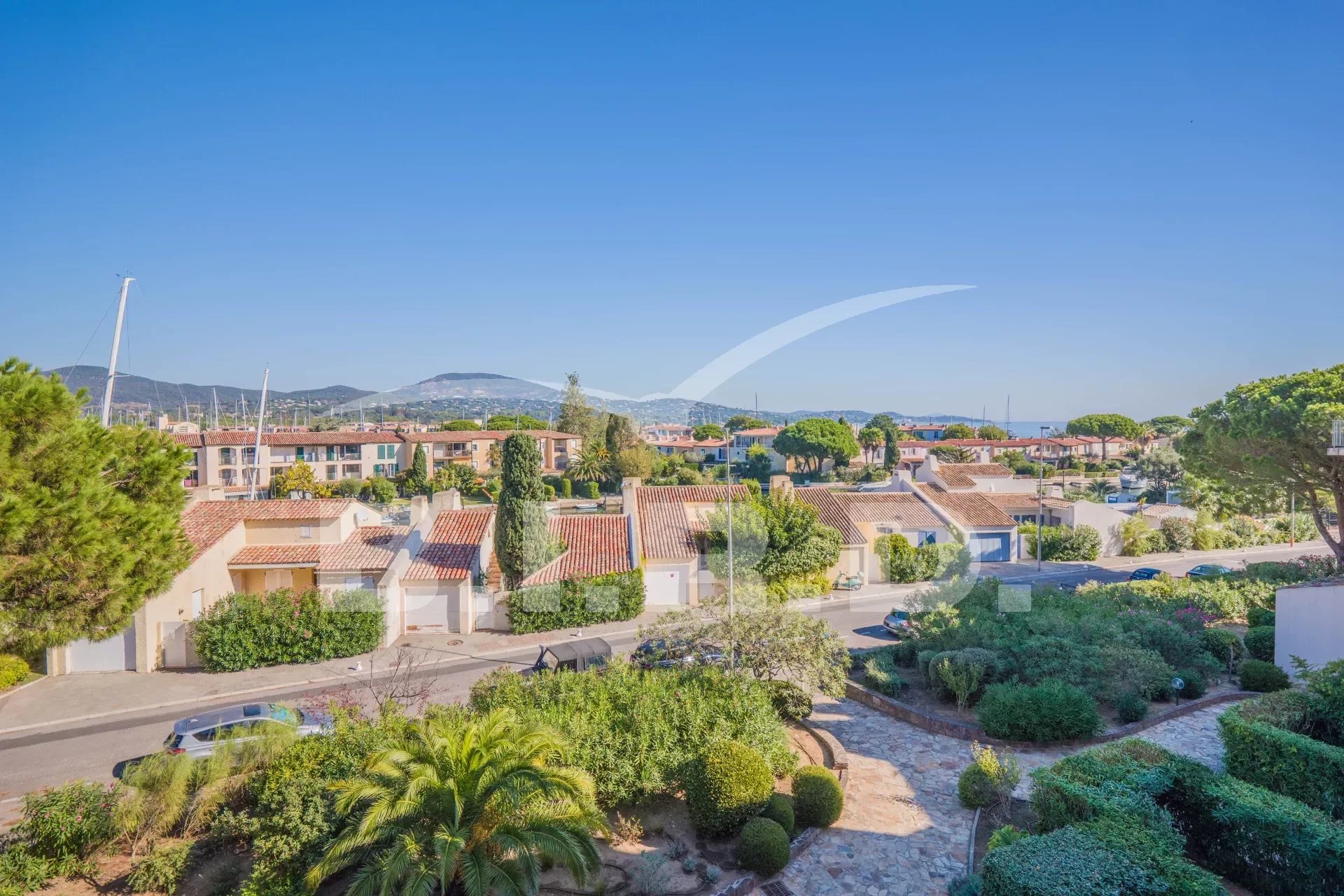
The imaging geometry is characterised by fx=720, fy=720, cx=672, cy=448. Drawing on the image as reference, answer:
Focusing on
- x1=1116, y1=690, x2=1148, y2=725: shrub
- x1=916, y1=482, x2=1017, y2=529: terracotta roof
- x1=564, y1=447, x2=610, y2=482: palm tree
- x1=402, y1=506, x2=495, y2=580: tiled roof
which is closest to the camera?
x1=1116, y1=690, x2=1148, y2=725: shrub

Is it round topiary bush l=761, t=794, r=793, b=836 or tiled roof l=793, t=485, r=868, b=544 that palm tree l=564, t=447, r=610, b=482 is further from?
round topiary bush l=761, t=794, r=793, b=836

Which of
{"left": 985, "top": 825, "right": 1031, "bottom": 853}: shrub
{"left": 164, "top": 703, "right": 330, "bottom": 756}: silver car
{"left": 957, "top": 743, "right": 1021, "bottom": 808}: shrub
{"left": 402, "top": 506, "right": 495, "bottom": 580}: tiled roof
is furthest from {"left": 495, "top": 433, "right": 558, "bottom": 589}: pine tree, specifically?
{"left": 985, "top": 825, "right": 1031, "bottom": 853}: shrub

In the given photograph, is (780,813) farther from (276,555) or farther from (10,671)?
(10,671)

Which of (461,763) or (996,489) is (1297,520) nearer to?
(996,489)

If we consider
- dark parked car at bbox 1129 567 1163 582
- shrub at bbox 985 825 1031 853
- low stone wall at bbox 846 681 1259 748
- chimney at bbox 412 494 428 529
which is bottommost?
dark parked car at bbox 1129 567 1163 582

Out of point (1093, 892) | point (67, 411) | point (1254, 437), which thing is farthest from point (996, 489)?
point (67, 411)
